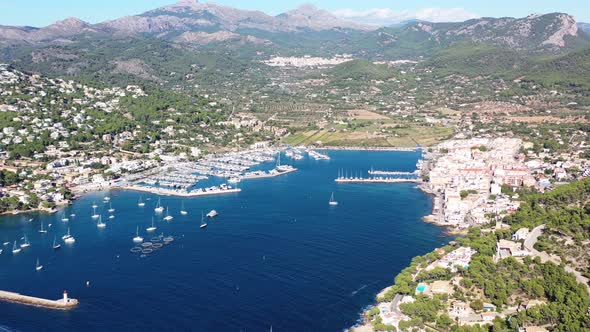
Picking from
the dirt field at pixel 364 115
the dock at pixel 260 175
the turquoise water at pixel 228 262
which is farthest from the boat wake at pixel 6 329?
the dirt field at pixel 364 115

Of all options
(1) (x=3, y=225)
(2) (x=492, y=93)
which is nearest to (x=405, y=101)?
(2) (x=492, y=93)

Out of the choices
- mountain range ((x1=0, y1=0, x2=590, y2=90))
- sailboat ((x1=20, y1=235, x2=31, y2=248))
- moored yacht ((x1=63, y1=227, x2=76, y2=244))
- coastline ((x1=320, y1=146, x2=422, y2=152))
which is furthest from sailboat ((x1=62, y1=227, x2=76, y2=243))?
mountain range ((x1=0, y1=0, x2=590, y2=90))

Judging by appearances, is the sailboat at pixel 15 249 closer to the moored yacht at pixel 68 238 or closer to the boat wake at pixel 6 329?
the moored yacht at pixel 68 238

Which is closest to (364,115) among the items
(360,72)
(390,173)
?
(390,173)

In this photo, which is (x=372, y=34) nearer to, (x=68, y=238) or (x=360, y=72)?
(x=360, y=72)

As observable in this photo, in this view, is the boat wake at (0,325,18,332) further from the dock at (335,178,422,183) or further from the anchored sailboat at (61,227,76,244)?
the dock at (335,178,422,183)

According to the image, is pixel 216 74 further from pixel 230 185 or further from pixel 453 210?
pixel 453 210
